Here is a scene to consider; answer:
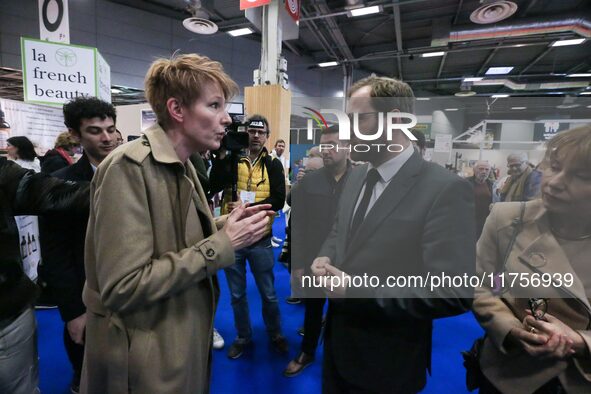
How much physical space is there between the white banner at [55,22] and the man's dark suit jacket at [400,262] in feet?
9.90

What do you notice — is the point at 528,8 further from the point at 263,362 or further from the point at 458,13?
the point at 263,362

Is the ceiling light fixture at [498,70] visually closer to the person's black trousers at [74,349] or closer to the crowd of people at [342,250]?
the crowd of people at [342,250]

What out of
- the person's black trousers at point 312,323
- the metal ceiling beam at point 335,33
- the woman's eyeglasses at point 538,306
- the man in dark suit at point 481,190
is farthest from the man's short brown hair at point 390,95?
the metal ceiling beam at point 335,33

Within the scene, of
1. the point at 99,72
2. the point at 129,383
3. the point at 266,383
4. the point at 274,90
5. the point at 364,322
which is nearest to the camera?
the point at 129,383

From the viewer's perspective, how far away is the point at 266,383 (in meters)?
2.06

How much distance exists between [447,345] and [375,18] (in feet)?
29.3

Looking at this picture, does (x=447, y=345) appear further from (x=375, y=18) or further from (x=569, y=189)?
(x=375, y=18)

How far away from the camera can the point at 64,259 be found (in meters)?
1.40

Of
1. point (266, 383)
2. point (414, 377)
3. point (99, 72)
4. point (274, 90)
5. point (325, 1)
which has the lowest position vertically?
point (266, 383)

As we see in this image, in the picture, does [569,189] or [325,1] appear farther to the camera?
[325,1]

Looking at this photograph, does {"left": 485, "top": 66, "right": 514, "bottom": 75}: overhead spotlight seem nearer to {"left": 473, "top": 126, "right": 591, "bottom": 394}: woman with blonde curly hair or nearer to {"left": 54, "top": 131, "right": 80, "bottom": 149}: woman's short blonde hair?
{"left": 473, "top": 126, "right": 591, "bottom": 394}: woman with blonde curly hair

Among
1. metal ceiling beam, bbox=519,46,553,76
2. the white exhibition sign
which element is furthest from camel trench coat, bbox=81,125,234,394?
metal ceiling beam, bbox=519,46,553,76

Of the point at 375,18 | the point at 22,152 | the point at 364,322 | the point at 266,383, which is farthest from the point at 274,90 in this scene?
the point at 375,18

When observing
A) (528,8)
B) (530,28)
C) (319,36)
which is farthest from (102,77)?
(528,8)
